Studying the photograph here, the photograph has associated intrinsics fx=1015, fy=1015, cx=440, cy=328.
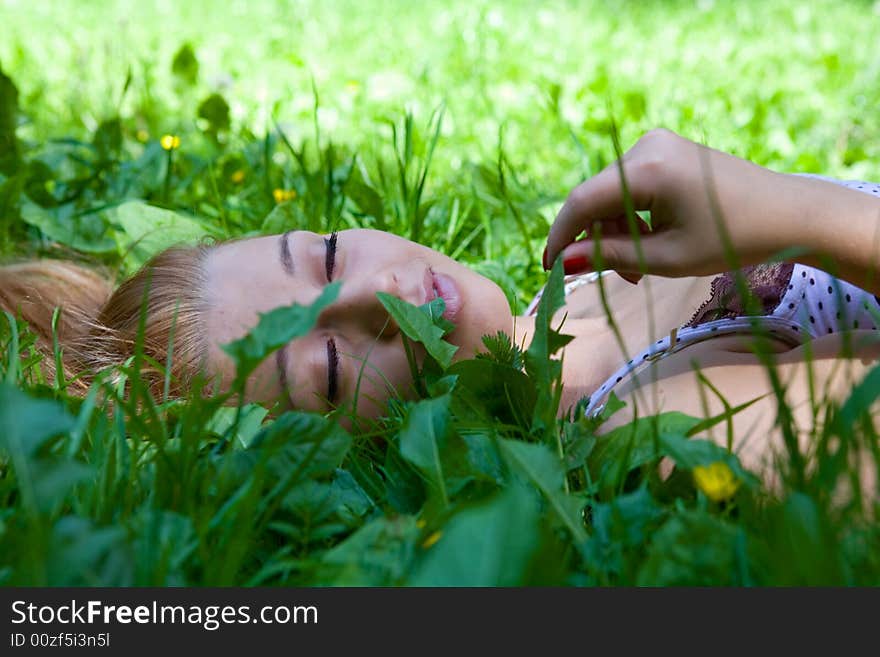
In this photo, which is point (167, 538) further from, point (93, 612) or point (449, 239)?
point (449, 239)

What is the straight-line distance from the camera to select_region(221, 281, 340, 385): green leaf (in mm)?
980

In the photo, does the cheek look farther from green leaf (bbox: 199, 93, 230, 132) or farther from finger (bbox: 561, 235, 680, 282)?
green leaf (bbox: 199, 93, 230, 132)

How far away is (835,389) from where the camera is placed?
4.77 feet

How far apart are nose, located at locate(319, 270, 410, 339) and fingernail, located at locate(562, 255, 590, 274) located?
0.32 meters

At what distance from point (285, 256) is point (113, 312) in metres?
0.43

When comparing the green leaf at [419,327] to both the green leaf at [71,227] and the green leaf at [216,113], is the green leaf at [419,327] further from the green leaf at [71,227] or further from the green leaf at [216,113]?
the green leaf at [216,113]

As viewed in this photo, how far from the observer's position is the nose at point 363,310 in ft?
5.40

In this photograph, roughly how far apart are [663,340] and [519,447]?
682mm

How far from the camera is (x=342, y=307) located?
1646 millimetres

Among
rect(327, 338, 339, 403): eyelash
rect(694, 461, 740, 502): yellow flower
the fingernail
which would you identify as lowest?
rect(694, 461, 740, 502): yellow flower

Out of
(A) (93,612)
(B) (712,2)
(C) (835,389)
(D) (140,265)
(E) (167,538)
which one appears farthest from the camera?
(B) (712,2)

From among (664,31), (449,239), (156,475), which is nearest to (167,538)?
(156,475)

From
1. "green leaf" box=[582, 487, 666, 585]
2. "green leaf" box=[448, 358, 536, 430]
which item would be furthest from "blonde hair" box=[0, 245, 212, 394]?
"green leaf" box=[582, 487, 666, 585]

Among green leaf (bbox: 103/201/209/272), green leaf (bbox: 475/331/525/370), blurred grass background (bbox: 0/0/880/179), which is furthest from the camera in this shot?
blurred grass background (bbox: 0/0/880/179)
